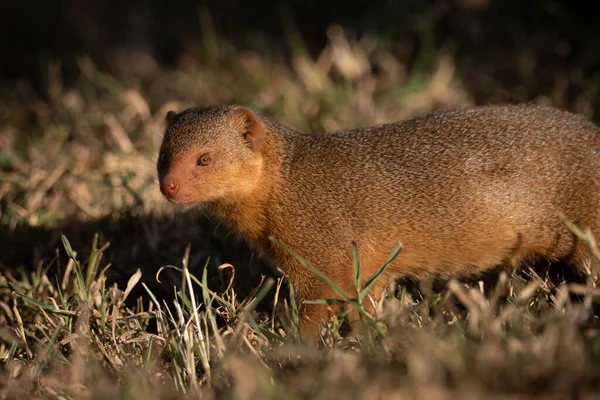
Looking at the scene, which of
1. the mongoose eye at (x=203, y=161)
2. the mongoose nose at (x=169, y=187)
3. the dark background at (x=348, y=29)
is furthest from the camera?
the dark background at (x=348, y=29)

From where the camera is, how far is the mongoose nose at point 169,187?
3.50m

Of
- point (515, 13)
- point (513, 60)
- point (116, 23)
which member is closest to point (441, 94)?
point (513, 60)

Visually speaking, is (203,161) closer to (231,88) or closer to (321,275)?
(321,275)

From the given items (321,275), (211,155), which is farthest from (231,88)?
(321,275)

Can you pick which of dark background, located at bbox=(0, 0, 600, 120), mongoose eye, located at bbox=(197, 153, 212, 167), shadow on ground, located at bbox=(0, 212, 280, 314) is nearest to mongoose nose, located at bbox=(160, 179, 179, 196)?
mongoose eye, located at bbox=(197, 153, 212, 167)

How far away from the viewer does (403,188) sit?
367 cm

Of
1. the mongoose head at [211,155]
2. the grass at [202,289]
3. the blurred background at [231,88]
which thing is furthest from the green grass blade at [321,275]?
the blurred background at [231,88]

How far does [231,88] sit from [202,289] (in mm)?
3230

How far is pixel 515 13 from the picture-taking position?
6840mm

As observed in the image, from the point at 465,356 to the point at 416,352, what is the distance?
0.15 metres

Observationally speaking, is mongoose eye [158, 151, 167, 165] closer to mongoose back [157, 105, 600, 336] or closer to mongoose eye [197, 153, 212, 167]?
mongoose back [157, 105, 600, 336]

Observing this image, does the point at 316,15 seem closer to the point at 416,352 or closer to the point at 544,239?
the point at 544,239

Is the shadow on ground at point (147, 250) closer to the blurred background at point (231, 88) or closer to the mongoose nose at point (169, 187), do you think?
the blurred background at point (231, 88)

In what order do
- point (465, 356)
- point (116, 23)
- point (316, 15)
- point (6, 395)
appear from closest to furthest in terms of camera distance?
1. point (465, 356)
2. point (6, 395)
3. point (316, 15)
4. point (116, 23)
